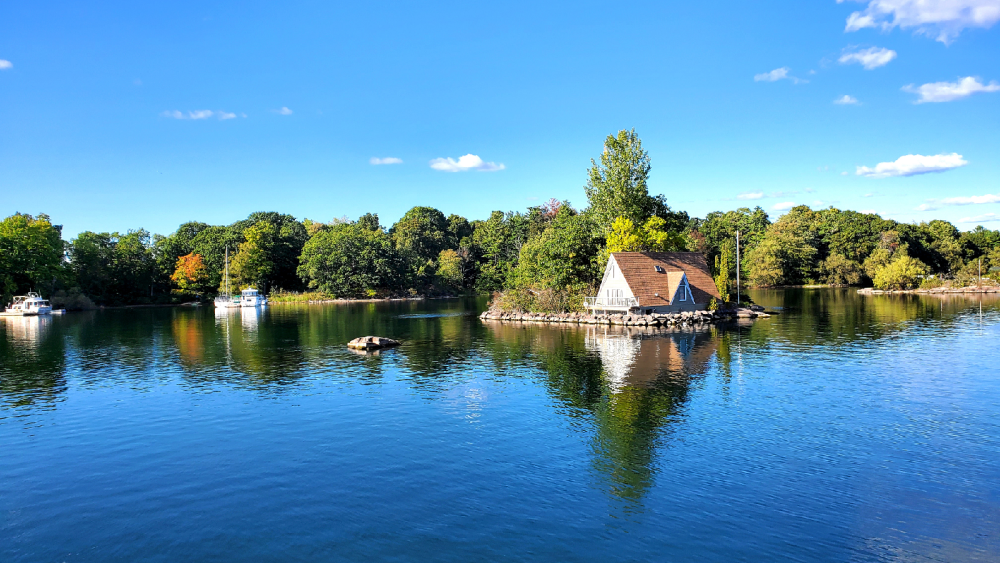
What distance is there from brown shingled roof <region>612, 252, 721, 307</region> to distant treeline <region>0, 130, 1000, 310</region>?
386 cm

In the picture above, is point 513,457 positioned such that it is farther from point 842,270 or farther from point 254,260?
point 842,270

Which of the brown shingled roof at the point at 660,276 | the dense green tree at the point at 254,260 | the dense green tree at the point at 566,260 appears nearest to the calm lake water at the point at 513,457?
the brown shingled roof at the point at 660,276

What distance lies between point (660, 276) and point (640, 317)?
6.13 metres

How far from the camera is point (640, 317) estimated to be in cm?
5728

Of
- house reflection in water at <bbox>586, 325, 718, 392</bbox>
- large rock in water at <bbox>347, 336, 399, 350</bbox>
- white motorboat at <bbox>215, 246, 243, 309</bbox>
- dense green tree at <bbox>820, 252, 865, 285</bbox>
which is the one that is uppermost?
dense green tree at <bbox>820, 252, 865, 285</bbox>

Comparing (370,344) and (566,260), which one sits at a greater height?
(566,260)

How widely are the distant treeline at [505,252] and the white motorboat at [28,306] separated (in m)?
5.58

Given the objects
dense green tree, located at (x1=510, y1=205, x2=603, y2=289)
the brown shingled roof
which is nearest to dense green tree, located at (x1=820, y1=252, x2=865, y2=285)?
the brown shingled roof

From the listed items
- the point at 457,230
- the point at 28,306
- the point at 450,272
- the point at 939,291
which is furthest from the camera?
the point at 457,230

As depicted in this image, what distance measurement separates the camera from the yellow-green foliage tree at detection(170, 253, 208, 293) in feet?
378

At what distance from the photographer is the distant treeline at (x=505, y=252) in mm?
70188

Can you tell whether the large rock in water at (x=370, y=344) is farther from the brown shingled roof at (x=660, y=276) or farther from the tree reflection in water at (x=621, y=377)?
the brown shingled roof at (x=660, y=276)

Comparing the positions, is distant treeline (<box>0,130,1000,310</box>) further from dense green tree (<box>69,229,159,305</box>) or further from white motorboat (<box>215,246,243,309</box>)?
white motorboat (<box>215,246,243,309</box>)

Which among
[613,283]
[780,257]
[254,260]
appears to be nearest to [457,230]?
[254,260]
